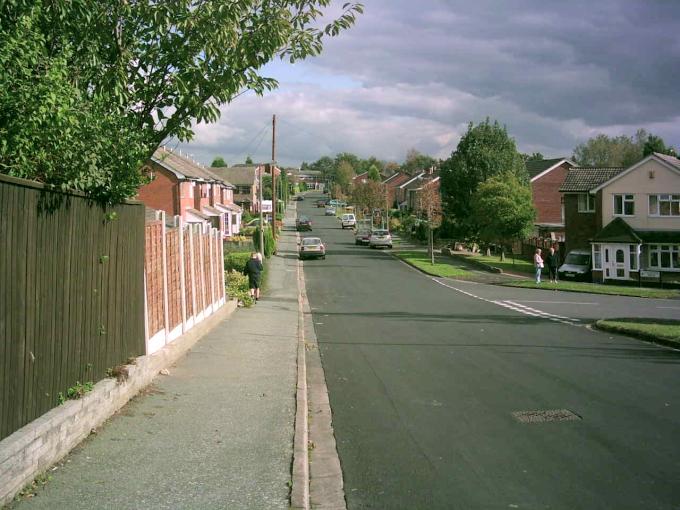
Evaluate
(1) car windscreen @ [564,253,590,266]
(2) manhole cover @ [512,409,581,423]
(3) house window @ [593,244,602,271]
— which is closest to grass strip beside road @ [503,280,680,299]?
(3) house window @ [593,244,602,271]

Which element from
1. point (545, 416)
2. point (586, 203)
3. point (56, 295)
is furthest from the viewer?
point (586, 203)

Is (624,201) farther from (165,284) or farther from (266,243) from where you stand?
(165,284)

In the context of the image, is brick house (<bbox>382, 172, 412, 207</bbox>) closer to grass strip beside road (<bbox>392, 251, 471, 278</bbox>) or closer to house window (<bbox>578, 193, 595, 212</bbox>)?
grass strip beside road (<bbox>392, 251, 471, 278</bbox>)

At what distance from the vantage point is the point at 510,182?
47.9 m

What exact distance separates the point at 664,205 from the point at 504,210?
9622 mm

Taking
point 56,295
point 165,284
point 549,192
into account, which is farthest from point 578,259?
point 56,295

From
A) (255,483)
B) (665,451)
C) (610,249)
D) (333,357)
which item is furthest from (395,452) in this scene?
(610,249)

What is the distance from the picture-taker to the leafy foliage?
4609 centimetres

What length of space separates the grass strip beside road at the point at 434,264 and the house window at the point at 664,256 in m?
11.5

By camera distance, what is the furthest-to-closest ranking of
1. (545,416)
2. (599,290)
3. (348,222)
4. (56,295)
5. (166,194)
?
(348,222) → (166,194) → (599,290) → (545,416) → (56,295)

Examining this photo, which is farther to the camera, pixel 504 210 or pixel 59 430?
pixel 504 210

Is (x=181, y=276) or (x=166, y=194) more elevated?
(x=166, y=194)

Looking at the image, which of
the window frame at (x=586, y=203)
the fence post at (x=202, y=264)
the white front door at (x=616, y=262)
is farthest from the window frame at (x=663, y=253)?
the fence post at (x=202, y=264)

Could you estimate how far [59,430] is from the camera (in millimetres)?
5934
